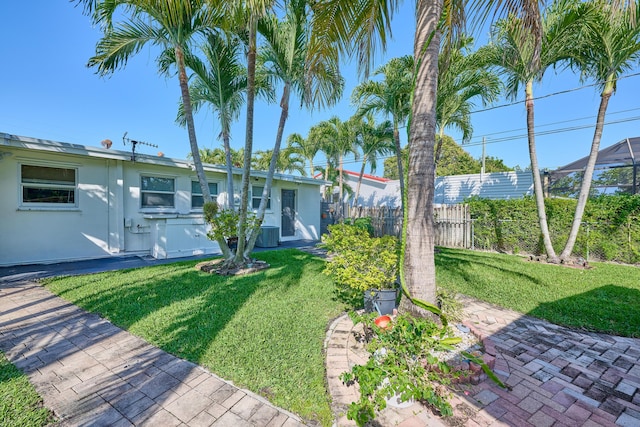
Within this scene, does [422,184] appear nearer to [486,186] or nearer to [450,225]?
[450,225]

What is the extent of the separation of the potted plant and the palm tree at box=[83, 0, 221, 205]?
146 inches

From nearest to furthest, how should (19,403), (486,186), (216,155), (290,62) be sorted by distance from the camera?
1. (19,403)
2. (290,62)
3. (486,186)
4. (216,155)

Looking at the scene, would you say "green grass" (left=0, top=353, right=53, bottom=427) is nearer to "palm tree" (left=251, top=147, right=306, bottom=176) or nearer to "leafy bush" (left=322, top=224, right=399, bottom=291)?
"leafy bush" (left=322, top=224, right=399, bottom=291)

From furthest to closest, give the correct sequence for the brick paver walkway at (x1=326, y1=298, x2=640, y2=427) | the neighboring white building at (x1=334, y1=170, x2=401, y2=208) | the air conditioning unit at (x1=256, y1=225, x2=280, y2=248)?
1. the neighboring white building at (x1=334, y1=170, x2=401, y2=208)
2. the air conditioning unit at (x1=256, y1=225, x2=280, y2=248)
3. the brick paver walkway at (x1=326, y1=298, x2=640, y2=427)

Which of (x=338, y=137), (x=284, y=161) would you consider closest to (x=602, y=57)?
(x=338, y=137)

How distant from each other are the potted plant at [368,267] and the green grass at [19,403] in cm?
287

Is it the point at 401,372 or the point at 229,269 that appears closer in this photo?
the point at 401,372

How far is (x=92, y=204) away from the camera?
7.82 m

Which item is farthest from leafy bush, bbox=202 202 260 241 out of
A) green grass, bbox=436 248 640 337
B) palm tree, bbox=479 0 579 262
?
palm tree, bbox=479 0 579 262

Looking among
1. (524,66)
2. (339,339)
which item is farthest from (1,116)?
(524,66)

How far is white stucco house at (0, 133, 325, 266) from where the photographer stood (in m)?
6.77

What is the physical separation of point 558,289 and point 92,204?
11.3 metres

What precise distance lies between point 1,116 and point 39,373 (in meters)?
13.1

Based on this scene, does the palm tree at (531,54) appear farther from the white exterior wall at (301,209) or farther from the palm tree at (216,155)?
the palm tree at (216,155)
